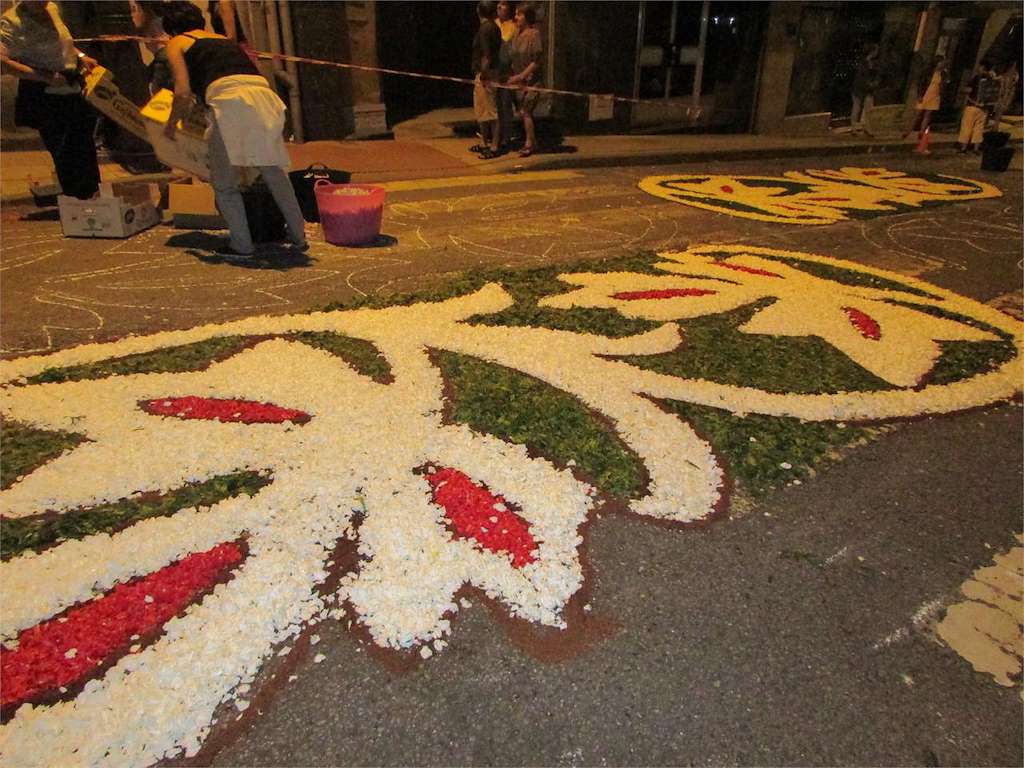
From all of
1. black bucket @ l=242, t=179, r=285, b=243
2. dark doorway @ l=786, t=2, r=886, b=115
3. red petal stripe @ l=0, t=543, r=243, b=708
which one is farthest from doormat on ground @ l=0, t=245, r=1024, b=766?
dark doorway @ l=786, t=2, r=886, b=115

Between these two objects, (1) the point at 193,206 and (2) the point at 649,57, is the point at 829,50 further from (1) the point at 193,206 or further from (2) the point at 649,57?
(1) the point at 193,206

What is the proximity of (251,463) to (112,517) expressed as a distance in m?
0.50

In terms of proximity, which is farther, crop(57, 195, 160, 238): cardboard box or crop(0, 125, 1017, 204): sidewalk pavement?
crop(0, 125, 1017, 204): sidewalk pavement

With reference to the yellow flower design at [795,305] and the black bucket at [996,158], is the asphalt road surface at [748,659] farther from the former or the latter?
the black bucket at [996,158]

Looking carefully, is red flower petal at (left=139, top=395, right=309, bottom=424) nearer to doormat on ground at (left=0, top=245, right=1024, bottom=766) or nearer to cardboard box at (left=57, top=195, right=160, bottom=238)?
doormat on ground at (left=0, top=245, right=1024, bottom=766)

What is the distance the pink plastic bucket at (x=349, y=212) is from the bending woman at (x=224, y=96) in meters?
0.66

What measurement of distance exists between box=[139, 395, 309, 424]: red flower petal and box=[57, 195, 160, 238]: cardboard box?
10.8 feet

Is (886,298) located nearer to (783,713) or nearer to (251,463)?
(783,713)

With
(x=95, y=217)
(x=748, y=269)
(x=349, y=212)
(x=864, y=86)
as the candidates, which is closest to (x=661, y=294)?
(x=748, y=269)

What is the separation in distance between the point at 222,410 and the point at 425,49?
14416mm

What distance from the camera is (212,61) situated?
15.3 feet

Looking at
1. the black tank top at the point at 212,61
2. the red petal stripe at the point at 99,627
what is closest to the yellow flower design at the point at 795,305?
the black tank top at the point at 212,61

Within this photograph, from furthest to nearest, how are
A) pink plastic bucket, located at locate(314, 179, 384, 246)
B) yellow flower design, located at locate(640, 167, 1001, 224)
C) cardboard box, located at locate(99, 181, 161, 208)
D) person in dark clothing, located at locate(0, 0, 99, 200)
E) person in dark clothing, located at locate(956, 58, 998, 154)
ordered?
person in dark clothing, located at locate(956, 58, 998, 154), yellow flower design, located at locate(640, 167, 1001, 224), cardboard box, located at locate(99, 181, 161, 208), pink plastic bucket, located at locate(314, 179, 384, 246), person in dark clothing, located at locate(0, 0, 99, 200)

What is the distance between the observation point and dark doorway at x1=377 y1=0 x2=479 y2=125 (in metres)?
14.6
